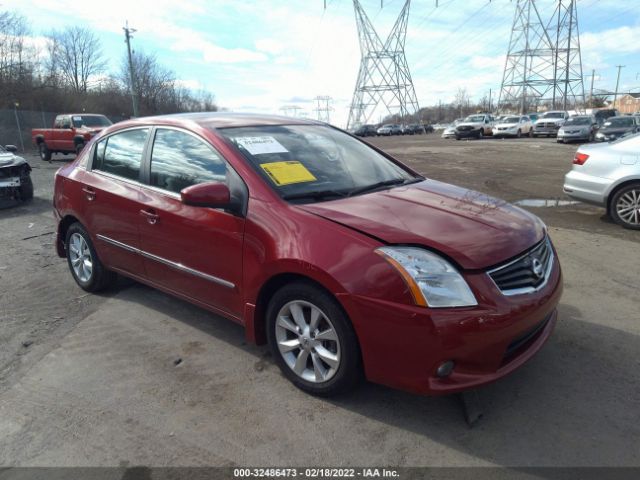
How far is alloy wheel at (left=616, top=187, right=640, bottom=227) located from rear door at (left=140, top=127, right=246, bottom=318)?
20.5ft

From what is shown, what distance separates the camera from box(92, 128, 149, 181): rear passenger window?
4.03 m

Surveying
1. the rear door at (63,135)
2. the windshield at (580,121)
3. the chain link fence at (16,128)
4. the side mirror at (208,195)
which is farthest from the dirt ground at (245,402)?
the chain link fence at (16,128)

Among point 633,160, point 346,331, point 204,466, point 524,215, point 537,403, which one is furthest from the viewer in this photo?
point 633,160

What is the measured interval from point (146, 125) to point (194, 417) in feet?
8.18

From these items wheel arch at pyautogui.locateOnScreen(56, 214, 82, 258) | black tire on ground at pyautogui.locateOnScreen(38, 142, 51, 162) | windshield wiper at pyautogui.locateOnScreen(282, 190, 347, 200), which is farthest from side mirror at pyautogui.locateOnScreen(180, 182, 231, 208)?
black tire on ground at pyautogui.locateOnScreen(38, 142, 51, 162)

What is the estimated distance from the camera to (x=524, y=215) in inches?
131

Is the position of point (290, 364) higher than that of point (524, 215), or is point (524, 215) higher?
point (524, 215)

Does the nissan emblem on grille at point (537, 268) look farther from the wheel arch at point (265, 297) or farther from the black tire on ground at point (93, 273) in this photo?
the black tire on ground at point (93, 273)

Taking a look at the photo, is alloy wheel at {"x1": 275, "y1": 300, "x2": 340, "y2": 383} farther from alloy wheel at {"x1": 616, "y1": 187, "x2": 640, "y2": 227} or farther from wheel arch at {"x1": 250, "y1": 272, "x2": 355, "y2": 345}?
alloy wheel at {"x1": 616, "y1": 187, "x2": 640, "y2": 227}

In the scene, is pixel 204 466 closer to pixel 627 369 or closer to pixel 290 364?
pixel 290 364

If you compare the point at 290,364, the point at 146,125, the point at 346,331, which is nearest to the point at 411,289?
the point at 346,331

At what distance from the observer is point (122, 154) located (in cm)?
423

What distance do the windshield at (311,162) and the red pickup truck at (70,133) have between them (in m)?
17.5

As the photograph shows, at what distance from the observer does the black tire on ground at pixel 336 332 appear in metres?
2.68
